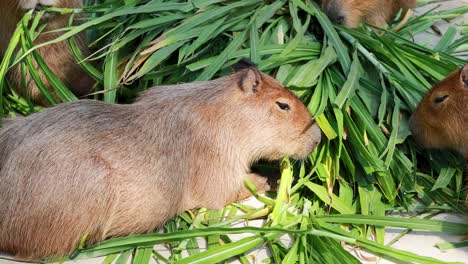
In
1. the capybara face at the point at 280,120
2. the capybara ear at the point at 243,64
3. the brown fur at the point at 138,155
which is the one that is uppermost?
the capybara ear at the point at 243,64

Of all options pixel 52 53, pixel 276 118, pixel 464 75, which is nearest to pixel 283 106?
pixel 276 118

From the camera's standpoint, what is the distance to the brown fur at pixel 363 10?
4.72 metres

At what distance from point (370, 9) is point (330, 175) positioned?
1522 millimetres

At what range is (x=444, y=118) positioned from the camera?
3.96 metres

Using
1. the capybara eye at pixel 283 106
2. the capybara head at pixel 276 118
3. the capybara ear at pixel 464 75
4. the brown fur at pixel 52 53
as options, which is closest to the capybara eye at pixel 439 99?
the capybara ear at pixel 464 75

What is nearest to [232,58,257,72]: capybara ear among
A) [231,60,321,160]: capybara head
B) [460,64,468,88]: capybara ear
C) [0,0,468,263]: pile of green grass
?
[231,60,321,160]: capybara head

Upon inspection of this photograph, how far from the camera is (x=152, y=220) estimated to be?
3.60m

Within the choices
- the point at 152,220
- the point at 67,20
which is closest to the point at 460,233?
the point at 152,220

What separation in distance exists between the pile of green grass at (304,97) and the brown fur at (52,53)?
0.09 meters

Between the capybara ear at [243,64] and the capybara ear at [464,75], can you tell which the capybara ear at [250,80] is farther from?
the capybara ear at [464,75]

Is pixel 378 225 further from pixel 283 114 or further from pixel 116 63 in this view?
pixel 116 63

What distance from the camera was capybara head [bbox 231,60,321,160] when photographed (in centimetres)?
383

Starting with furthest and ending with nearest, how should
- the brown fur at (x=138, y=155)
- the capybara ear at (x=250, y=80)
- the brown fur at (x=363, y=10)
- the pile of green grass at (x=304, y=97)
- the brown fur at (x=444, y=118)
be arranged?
the brown fur at (x=363, y=10) < the brown fur at (x=444, y=118) < the capybara ear at (x=250, y=80) < the pile of green grass at (x=304, y=97) < the brown fur at (x=138, y=155)

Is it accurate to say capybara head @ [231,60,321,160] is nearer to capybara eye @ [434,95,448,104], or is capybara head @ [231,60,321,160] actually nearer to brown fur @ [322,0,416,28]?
capybara eye @ [434,95,448,104]
